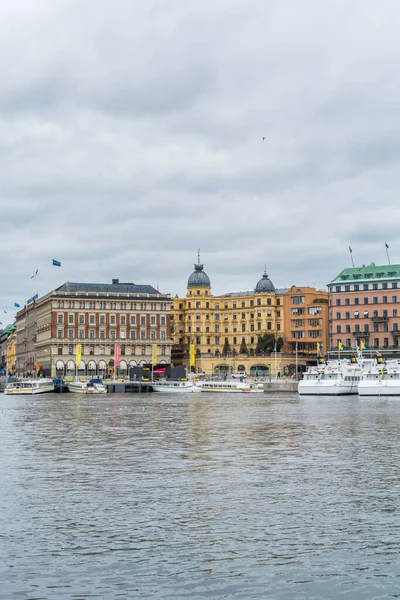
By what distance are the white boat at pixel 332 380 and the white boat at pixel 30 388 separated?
5961cm

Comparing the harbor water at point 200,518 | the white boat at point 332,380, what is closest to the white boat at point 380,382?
the white boat at point 332,380

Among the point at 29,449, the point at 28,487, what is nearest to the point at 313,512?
the point at 28,487

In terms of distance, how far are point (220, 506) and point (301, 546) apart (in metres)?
7.60

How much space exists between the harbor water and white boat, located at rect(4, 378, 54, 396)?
422ft

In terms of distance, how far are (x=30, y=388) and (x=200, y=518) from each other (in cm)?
16367

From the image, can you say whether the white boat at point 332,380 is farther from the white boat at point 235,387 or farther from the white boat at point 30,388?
the white boat at point 30,388

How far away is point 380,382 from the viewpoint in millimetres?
161250

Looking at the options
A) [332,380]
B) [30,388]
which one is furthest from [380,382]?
[30,388]

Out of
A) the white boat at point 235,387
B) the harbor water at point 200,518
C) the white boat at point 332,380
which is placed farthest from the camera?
the white boat at point 235,387

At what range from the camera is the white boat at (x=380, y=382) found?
161 m

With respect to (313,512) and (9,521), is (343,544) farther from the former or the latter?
(9,521)

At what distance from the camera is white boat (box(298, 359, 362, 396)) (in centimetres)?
17025

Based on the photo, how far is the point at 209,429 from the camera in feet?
259

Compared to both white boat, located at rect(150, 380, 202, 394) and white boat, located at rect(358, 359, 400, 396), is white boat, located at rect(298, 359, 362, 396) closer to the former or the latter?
white boat, located at rect(358, 359, 400, 396)
